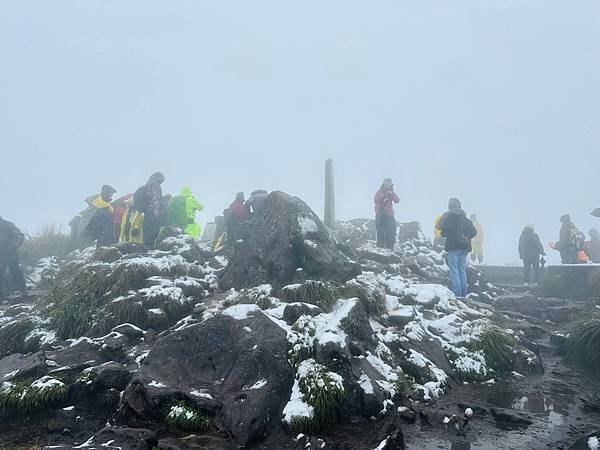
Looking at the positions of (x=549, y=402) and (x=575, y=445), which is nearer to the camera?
(x=575, y=445)

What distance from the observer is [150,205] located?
50.6 ft

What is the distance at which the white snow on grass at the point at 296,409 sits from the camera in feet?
19.5

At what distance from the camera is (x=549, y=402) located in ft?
22.8

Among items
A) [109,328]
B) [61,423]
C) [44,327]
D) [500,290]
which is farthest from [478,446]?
[500,290]

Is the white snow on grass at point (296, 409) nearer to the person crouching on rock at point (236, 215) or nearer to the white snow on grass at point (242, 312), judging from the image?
the white snow on grass at point (242, 312)

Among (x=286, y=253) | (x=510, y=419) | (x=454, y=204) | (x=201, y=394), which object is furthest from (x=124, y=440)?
(x=454, y=204)

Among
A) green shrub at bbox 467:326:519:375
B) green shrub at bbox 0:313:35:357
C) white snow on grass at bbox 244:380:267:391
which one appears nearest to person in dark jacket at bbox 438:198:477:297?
green shrub at bbox 467:326:519:375

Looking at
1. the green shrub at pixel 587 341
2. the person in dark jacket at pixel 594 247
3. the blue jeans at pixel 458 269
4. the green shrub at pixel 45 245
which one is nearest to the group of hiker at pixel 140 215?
the green shrub at pixel 45 245

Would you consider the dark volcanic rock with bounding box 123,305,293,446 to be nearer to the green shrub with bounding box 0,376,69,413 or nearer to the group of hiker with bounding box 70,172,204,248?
the green shrub with bounding box 0,376,69,413

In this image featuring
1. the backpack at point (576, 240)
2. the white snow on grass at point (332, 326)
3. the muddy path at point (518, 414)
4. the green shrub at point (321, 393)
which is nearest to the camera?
the muddy path at point (518, 414)

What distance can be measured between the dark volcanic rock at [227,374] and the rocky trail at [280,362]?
0.08 feet

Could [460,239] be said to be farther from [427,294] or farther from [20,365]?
[20,365]

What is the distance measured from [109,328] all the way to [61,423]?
317 centimetres

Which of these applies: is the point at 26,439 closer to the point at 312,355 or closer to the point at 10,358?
the point at 10,358
